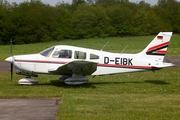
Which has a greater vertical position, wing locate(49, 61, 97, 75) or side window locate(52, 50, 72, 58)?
side window locate(52, 50, 72, 58)

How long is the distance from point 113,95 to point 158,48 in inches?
158

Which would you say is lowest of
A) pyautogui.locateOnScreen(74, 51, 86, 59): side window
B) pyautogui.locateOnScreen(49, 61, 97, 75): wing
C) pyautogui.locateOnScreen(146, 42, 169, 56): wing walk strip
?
pyautogui.locateOnScreen(49, 61, 97, 75): wing

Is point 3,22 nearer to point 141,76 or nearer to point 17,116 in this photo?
point 141,76

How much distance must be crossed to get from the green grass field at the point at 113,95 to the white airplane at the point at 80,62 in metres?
0.55

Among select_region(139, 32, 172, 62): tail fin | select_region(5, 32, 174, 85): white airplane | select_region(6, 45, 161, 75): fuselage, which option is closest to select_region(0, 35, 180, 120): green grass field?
select_region(5, 32, 174, 85): white airplane

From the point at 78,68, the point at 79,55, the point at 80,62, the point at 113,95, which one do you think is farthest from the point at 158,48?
the point at 113,95

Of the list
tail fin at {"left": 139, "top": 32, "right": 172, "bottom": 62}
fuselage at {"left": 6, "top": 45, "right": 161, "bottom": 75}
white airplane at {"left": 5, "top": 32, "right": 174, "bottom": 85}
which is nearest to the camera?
white airplane at {"left": 5, "top": 32, "right": 174, "bottom": 85}

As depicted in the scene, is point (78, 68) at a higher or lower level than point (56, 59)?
lower

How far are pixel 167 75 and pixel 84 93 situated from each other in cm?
638

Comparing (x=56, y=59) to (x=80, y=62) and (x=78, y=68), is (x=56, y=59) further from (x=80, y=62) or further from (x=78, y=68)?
(x=80, y=62)

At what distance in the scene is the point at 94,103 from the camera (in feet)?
32.8

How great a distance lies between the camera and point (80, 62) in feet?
41.9

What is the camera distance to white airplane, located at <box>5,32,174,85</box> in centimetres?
1353

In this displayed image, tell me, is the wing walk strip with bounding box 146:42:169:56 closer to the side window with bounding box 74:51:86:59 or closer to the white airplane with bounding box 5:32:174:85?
the white airplane with bounding box 5:32:174:85
